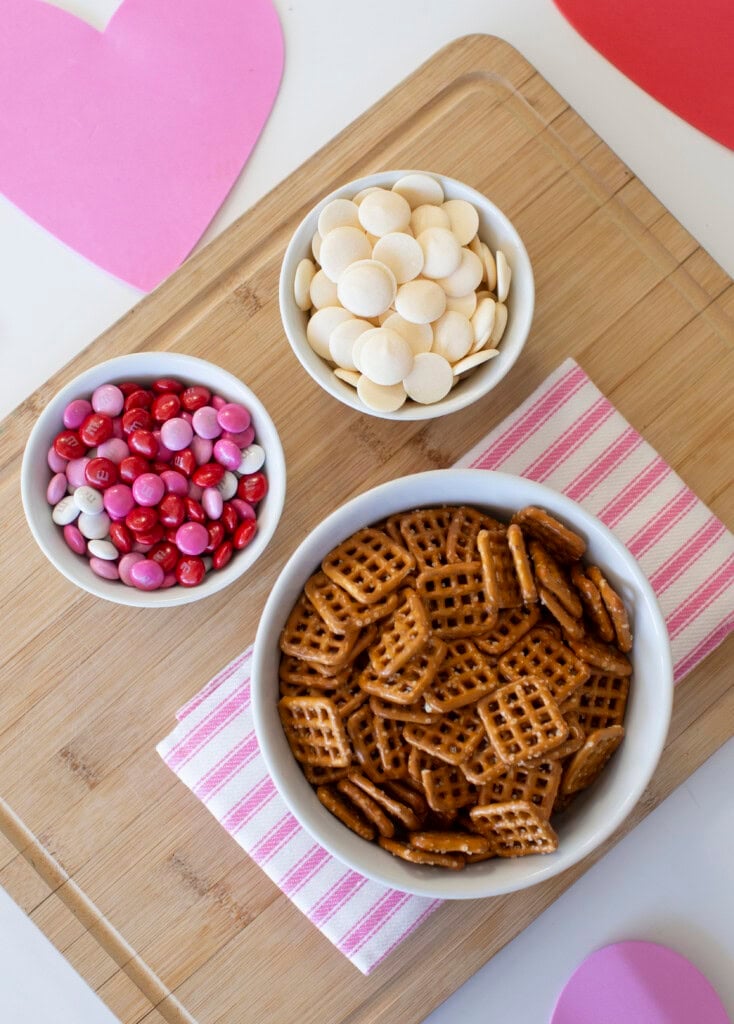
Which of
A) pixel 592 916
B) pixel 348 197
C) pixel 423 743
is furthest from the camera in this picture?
pixel 592 916

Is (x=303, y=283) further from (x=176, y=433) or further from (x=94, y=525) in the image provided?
(x=94, y=525)

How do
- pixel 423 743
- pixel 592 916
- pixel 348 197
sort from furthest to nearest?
pixel 592 916 < pixel 348 197 < pixel 423 743

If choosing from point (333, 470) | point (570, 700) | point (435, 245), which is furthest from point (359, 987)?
point (435, 245)

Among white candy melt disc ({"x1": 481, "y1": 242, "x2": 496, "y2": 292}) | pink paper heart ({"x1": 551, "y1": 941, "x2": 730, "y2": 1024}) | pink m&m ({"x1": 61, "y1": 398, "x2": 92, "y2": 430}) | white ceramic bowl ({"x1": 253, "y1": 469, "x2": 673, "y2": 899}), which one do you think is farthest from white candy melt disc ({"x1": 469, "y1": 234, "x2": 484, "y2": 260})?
pink paper heart ({"x1": 551, "y1": 941, "x2": 730, "y2": 1024})

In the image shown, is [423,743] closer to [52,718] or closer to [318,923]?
[318,923]

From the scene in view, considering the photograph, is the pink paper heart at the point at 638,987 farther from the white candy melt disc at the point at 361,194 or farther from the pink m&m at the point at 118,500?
the white candy melt disc at the point at 361,194

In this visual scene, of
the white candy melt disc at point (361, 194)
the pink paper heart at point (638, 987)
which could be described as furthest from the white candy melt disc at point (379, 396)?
the pink paper heart at point (638, 987)

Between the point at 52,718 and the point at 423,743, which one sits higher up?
the point at 52,718
